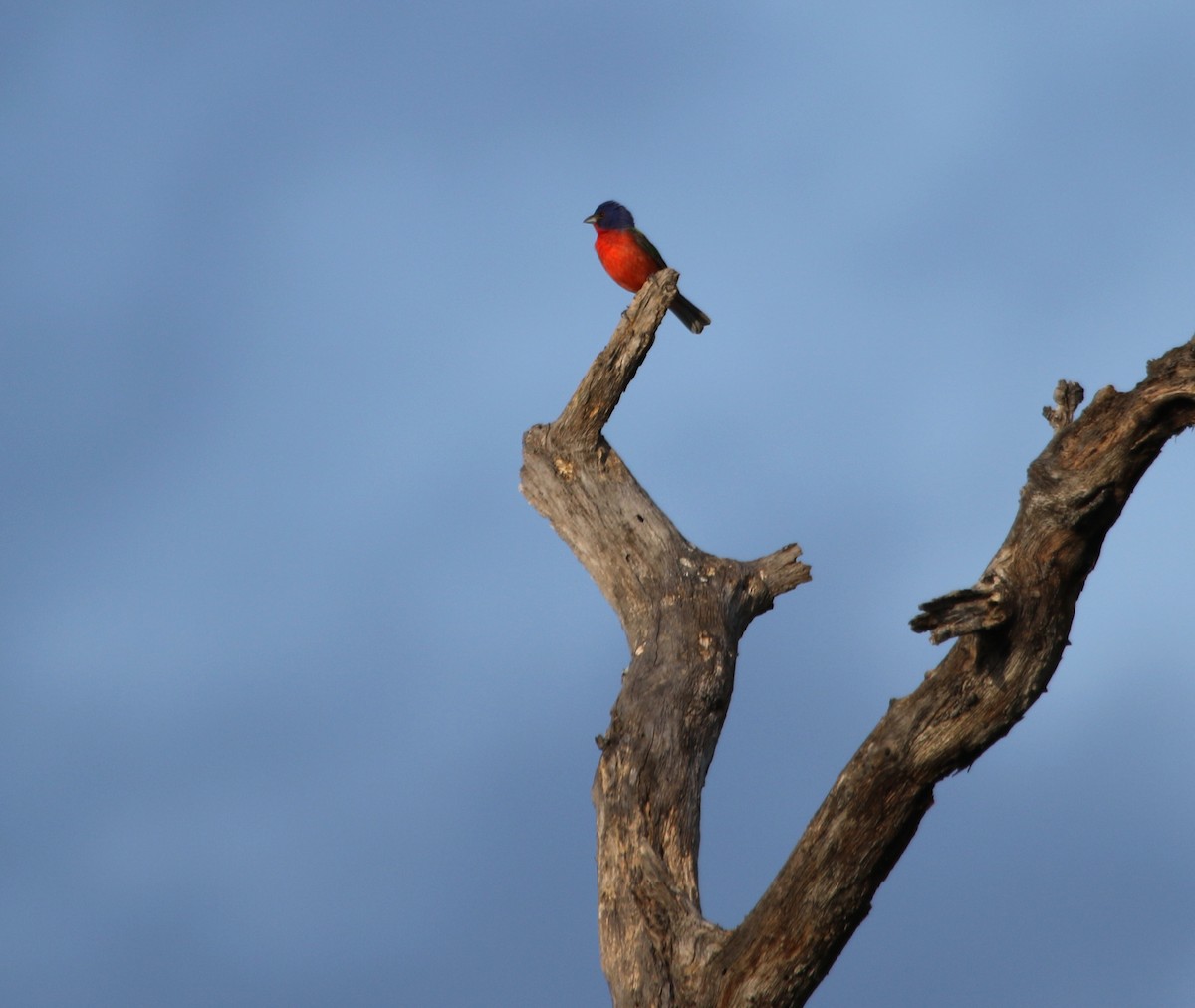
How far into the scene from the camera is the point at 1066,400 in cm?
615

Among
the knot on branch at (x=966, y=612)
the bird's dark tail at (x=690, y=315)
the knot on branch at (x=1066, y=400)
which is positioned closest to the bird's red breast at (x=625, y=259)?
the bird's dark tail at (x=690, y=315)

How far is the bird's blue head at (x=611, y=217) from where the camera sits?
13.6 m

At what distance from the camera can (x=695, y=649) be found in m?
7.79

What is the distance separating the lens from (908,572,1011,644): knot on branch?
562 cm

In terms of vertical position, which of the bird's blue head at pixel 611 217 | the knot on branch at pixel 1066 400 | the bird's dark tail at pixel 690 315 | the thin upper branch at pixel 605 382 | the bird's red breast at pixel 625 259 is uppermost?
the bird's blue head at pixel 611 217

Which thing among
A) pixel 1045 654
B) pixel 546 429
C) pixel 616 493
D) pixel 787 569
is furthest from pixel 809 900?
pixel 546 429

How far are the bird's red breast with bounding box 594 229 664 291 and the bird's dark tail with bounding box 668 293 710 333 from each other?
0.68 metres

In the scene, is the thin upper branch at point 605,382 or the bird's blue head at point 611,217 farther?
the bird's blue head at point 611,217

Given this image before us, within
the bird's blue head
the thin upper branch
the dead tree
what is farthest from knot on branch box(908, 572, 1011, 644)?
the bird's blue head

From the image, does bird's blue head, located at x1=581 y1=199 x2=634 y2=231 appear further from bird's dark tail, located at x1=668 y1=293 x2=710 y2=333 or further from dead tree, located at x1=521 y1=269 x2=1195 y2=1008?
dead tree, located at x1=521 y1=269 x2=1195 y2=1008

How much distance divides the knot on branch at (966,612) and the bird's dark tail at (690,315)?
6.96m

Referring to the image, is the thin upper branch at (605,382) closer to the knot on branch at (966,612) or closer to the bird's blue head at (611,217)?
the knot on branch at (966,612)

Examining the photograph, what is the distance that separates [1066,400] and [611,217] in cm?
811

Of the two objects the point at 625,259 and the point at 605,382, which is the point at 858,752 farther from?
the point at 625,259
